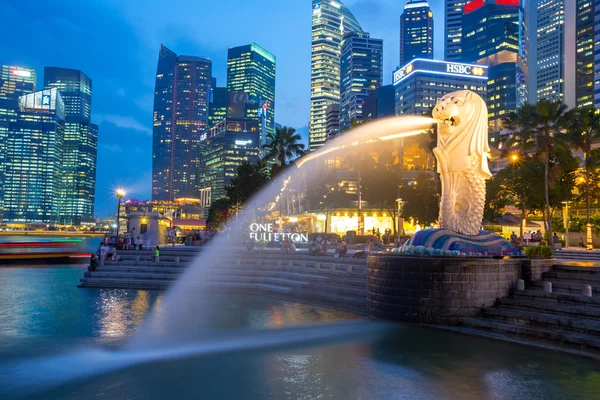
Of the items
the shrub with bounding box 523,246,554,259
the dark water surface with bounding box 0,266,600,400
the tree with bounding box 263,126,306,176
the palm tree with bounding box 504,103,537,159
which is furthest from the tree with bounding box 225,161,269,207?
the shrub with bounding box 523,246,554,259

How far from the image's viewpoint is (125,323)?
58.0 ft

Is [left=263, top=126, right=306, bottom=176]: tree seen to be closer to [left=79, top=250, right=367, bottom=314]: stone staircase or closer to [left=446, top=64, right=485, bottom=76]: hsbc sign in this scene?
[left=79, top=250, right=367, bottom=314]: stone staircase

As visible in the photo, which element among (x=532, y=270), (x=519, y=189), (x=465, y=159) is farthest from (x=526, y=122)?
(x=532, y=270)

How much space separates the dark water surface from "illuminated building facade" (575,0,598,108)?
629ft

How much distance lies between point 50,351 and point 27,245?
4352 centimetres

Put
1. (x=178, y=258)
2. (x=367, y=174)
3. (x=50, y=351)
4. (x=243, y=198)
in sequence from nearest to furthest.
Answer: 1. (x=50, y=351)
2. (x=178, y=258)
3. (x=367, y=174)
4. (x=243, y=198)

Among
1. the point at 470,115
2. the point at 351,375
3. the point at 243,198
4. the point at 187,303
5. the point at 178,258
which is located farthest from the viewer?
the point at 243,198

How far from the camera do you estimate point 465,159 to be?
1931 cm

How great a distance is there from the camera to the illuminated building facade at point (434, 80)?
188500mm

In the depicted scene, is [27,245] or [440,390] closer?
[440,390]

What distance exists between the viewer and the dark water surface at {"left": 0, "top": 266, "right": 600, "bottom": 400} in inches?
396

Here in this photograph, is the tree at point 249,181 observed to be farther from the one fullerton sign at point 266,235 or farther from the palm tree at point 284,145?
the one fullerton sign at point 266,235

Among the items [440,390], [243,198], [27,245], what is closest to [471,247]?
[440,390]

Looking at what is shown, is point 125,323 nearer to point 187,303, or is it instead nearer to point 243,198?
point 187,303
